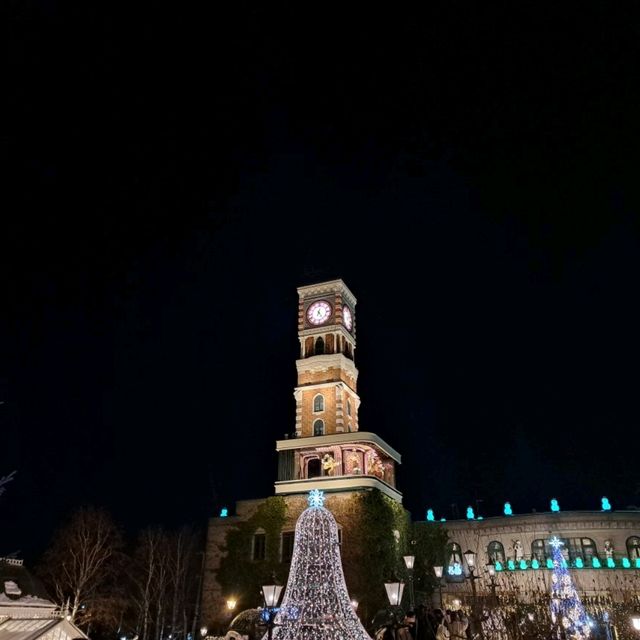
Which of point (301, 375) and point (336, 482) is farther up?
A: point (301, 375)

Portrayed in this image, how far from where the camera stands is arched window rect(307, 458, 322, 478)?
39.3m

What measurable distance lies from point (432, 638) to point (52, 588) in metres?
33.9

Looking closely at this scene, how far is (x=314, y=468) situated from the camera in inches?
1560

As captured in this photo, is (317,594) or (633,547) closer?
(317,594)

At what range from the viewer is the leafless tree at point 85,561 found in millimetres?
33688

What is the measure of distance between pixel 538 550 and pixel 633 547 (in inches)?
236

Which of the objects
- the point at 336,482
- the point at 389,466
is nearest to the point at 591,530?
the point at 389,466

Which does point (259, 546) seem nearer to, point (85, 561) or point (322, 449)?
point (322, 449)

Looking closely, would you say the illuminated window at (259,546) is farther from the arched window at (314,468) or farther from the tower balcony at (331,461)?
the arched window at (314,468)

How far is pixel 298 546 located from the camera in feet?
65.3

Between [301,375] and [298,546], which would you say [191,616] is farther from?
[298,546]

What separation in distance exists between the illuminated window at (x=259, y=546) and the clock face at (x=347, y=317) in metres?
17.5

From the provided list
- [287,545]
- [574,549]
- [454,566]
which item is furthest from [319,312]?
[574,549]

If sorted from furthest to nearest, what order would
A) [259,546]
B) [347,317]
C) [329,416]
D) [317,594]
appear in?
[347,317] → [329,416] → [259,546] → [317,594]
